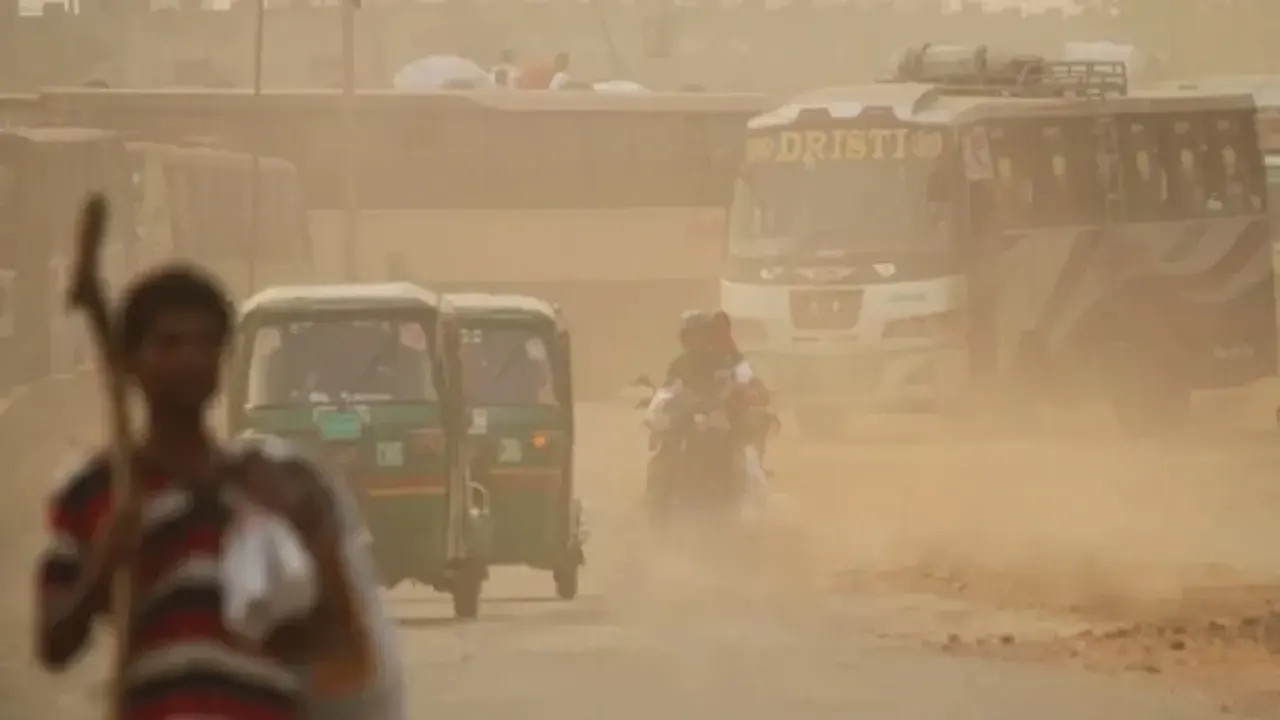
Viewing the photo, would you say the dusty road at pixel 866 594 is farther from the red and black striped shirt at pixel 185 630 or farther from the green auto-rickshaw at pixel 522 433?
the red and black striped shirt at pixel 185 630

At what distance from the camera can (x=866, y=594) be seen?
377 centimetres

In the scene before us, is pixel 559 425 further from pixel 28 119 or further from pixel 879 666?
pixel 28 119

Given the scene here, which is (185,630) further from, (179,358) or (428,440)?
(428,440)

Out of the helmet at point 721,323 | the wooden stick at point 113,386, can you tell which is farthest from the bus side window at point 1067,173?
the wooden stick at point 113,386

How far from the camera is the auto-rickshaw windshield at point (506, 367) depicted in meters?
3.77

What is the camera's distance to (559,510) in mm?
3758

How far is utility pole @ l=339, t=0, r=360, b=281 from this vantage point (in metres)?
3.86

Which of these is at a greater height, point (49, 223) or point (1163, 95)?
point (1163, 95)

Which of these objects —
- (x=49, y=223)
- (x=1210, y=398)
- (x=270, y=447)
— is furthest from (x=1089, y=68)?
(x=270, y=447)

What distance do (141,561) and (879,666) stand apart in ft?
7.24

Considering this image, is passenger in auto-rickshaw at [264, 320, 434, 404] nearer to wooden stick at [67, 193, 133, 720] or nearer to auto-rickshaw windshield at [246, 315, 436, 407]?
auto-rickshaw windshield at [246, 315, 436, 407]

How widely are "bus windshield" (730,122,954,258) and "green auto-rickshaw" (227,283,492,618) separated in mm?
751

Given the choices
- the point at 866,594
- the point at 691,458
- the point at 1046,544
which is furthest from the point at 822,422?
the point at 1046,544

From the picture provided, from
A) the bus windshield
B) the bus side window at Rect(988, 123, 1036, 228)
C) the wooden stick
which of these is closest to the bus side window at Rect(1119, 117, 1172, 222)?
the bus side window at Rect(988, 123, 1036, 228)
